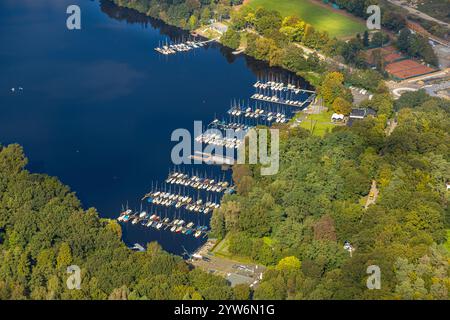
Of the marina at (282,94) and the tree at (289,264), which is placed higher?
the tree at (289,264)

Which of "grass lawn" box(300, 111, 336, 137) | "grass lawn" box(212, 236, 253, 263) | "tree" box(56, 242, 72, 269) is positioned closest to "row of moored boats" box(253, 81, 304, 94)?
"grass lawn" box(300, 111, 336, 137)

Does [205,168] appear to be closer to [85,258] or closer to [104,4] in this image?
[85,258]

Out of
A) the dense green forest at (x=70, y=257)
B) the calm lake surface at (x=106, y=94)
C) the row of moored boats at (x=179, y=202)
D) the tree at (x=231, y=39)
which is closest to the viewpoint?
the dense green forest at (x=70, y=257)

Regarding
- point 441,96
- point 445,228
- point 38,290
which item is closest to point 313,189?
point 445,228

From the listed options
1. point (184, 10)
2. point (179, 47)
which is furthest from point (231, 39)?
point (184, 10)

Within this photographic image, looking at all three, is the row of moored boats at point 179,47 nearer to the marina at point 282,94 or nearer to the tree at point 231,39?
the tree at point 231,39

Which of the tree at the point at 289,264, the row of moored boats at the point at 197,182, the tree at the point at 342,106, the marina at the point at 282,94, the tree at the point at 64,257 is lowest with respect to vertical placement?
Answer: the row of moored boats at the point at 197,182

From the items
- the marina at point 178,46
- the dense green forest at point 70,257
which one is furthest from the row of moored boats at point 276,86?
the dense green forest at point 70,257
